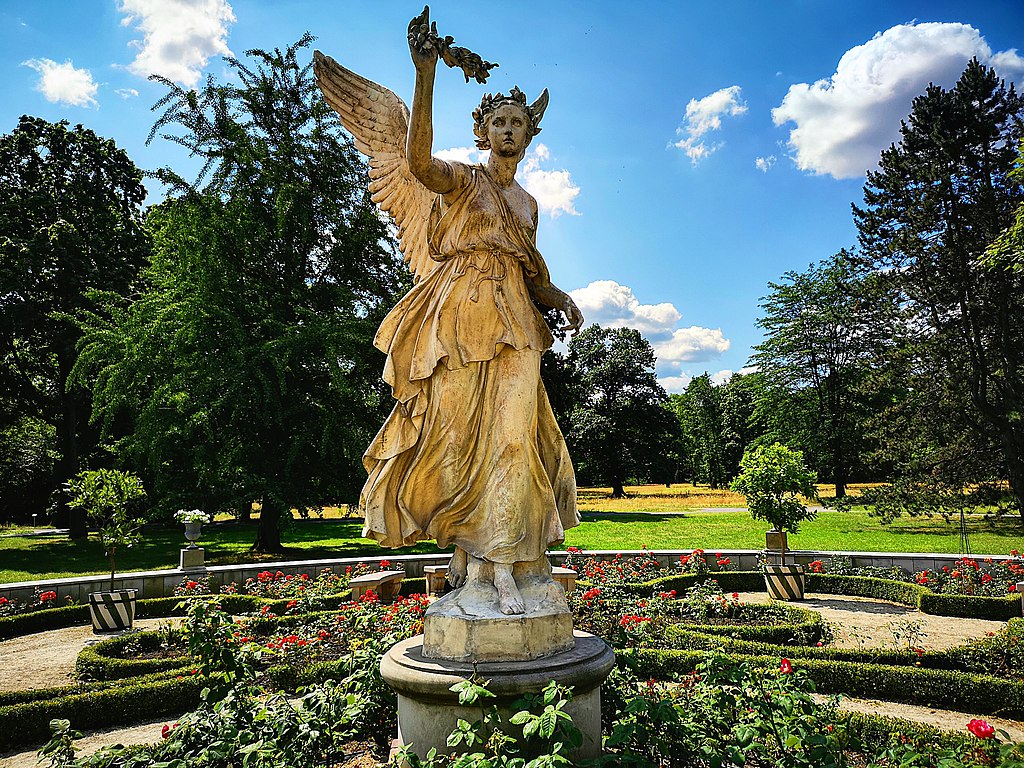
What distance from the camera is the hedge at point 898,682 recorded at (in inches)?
241

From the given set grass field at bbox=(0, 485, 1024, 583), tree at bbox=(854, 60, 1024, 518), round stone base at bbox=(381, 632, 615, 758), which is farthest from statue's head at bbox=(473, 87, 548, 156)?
tree at bbox=(854, 60, 1024, 518)

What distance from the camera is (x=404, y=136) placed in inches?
166

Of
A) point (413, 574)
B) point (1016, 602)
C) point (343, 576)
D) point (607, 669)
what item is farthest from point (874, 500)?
point (607, 669)

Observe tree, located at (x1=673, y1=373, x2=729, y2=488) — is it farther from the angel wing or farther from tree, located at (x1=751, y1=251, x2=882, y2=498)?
the angel wing

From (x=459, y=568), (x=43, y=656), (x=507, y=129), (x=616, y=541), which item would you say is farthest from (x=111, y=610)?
(x=616, y=541)

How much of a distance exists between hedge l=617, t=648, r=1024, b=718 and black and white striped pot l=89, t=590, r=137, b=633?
6.92 metres

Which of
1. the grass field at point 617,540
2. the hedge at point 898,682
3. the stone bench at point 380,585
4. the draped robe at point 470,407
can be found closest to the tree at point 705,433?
the grass field at point 617,540

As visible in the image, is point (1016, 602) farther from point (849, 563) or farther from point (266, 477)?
point (266, 477)

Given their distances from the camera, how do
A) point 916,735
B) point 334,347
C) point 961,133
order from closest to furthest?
point 916,735, point 334,347, point 961,133

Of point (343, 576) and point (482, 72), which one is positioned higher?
point (482, 72)

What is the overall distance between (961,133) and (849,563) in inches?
642

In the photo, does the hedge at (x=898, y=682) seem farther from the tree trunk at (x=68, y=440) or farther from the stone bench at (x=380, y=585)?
the tree trunk at (x=68, y=440)

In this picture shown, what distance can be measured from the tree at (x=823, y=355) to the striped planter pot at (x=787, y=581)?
82.4 ft

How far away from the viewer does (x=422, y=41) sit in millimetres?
3330
